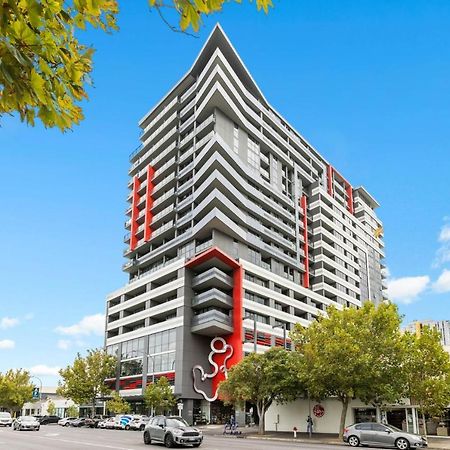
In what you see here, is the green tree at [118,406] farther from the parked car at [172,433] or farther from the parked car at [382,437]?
the parked car at [382,437]

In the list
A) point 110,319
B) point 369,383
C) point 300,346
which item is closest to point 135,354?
point 110,319

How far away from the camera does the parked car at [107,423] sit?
2211 inches

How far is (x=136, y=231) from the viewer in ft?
282

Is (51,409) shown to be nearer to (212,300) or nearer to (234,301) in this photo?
(212,300)

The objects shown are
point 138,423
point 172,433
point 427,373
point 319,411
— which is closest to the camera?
point 172,433

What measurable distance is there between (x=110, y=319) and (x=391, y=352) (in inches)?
2306

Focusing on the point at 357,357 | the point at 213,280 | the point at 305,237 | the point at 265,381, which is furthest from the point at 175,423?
the point at 305,237

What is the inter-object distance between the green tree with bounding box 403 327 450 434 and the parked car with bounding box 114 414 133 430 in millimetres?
31284

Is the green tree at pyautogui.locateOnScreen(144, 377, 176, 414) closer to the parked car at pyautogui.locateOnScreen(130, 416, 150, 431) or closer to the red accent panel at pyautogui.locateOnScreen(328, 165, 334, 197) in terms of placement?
the parked car at pyautogui.locateOnScreen(130, 416, 150, 431)

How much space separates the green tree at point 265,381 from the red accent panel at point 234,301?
1859 centimetres

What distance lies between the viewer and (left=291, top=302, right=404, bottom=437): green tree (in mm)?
33781

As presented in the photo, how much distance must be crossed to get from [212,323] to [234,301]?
5.50 meters

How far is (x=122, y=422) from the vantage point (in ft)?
179

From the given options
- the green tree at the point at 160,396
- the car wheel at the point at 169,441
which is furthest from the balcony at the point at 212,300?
the car wheel at the point at 169,441
